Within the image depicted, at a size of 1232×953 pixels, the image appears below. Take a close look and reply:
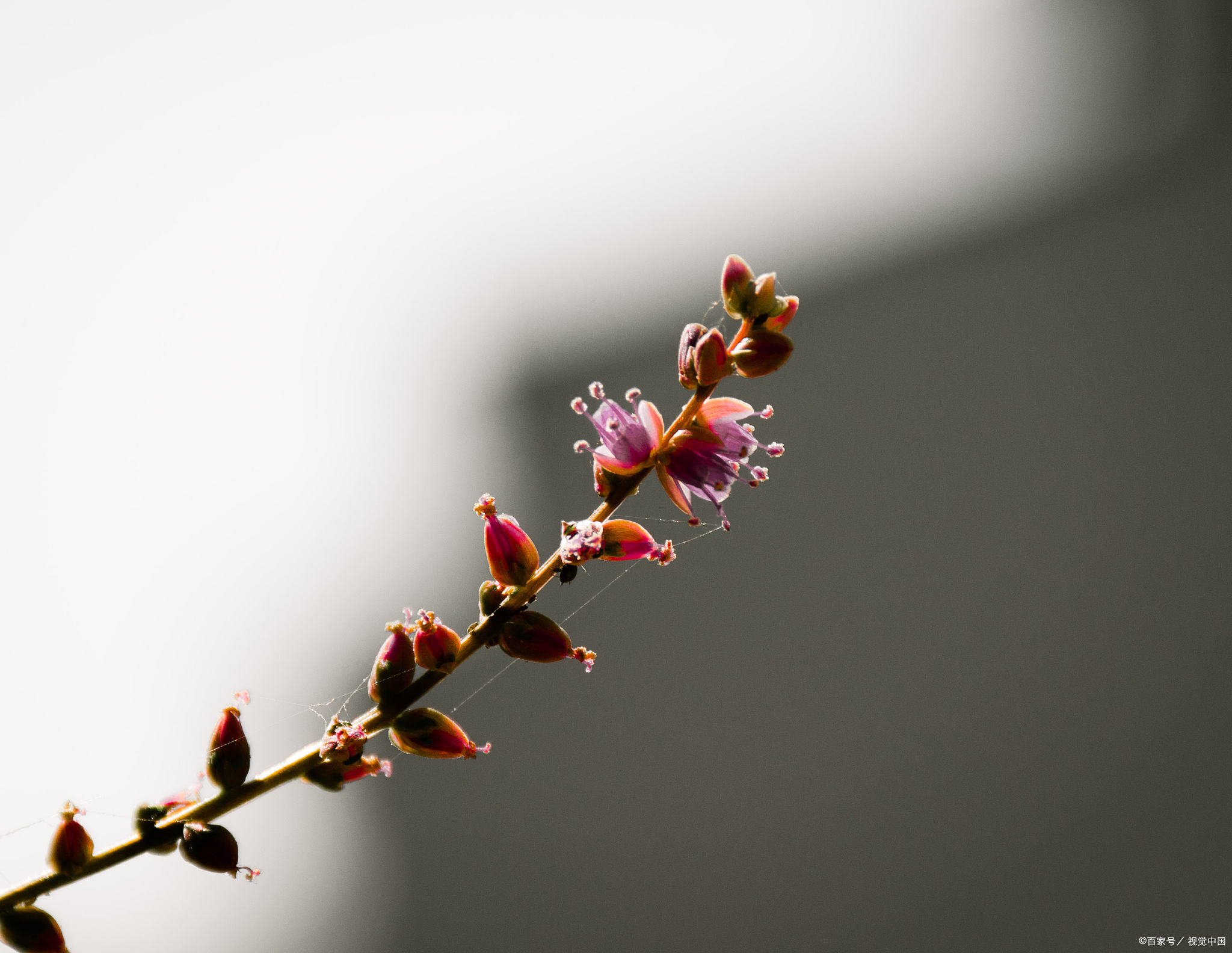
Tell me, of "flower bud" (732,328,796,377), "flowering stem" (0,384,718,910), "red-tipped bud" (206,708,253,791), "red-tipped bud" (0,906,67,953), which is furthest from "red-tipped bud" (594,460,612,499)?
"red-tipped bud" (0,906,67,953)

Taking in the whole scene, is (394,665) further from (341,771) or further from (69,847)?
(69,847)

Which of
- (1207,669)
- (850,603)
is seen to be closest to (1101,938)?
(1207,669)

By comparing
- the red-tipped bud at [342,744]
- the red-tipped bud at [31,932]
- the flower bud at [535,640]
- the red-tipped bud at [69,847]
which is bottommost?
the red-tipped bud at [31,932]

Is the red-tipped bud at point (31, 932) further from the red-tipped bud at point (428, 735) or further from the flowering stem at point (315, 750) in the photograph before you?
the red-tipped bud at point (428, 735)

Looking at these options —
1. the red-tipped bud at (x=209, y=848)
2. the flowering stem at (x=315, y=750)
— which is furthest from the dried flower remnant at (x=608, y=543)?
the red-tipped bud at (x=209, y=848)

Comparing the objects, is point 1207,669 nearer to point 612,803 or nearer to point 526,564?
point 612,803

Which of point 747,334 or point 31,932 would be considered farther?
point 747,334

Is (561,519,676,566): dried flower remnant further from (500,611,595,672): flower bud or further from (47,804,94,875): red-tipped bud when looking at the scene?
(47,804,94,875): red-tipped bud

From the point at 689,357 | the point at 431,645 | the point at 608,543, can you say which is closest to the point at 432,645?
the point at 431,645
